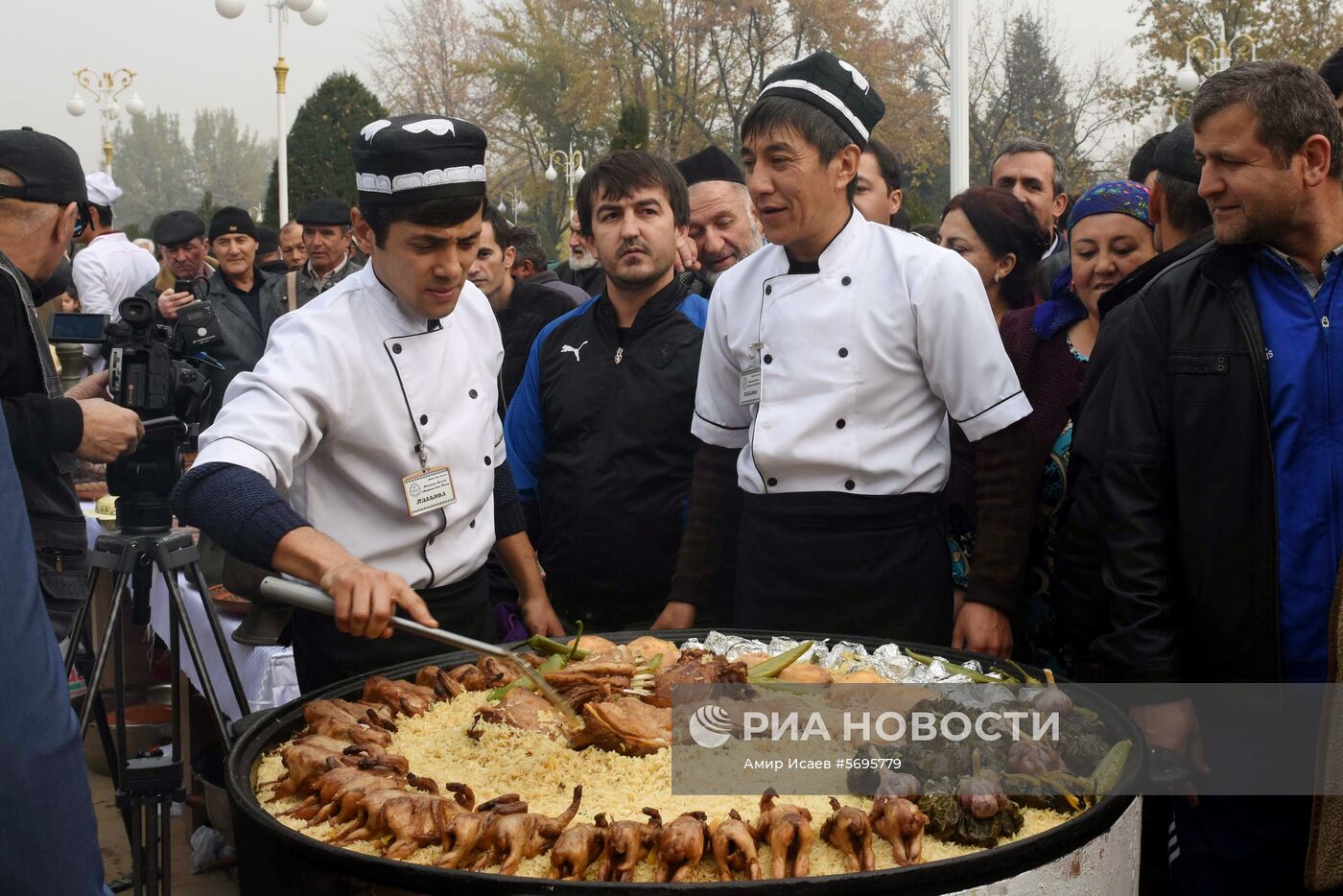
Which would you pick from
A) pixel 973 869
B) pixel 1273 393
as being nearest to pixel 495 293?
A: pixel 1273 393

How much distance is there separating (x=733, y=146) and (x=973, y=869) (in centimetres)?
2959

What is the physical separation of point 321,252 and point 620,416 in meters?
5.84

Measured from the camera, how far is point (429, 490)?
9.18 ft

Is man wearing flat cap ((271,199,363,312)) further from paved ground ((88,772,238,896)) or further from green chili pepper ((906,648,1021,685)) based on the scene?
green chili pepper ((906,648,1021,685))

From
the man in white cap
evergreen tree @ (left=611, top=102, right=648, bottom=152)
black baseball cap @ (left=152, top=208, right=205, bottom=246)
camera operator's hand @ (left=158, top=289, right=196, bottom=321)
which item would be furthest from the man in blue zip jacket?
evergreen tree @ (left=611, top=102, right=648, bottom=152)

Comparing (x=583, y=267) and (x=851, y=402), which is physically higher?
(x=583, y=267)

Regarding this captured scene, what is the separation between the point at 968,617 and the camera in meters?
2.95

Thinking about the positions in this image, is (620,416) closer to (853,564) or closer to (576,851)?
(853,564)

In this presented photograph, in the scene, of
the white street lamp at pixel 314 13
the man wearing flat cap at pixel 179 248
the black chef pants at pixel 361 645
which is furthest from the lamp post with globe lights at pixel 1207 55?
the black chef pants at pixel 361 645

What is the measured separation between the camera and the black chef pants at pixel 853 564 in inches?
118

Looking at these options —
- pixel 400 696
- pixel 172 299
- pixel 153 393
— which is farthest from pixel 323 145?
pixel 400 696

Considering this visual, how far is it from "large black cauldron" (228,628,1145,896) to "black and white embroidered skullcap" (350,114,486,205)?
48.4 inches

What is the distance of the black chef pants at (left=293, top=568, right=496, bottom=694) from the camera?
289cm

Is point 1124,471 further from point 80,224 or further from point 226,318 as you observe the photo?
point 226,318
